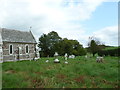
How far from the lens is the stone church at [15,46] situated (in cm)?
2156

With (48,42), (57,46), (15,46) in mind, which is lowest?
(57,46)

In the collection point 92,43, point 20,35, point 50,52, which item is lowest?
point 50,52

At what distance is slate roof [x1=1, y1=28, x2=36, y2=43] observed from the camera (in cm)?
2272

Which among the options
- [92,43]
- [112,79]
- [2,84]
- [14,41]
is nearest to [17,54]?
[14,41]

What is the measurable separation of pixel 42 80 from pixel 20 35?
70.7 ft

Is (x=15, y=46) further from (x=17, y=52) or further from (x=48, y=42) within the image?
(x=48, y=42)

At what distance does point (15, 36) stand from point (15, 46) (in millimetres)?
2457

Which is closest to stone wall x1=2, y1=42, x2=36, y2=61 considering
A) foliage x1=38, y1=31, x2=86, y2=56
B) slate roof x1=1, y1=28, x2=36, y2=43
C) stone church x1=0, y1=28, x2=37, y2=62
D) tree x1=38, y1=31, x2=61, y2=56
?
stone church x1=0, y1=28, x2=37, y2=62

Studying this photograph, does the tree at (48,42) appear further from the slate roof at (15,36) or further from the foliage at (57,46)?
the slate roof at (15,36)

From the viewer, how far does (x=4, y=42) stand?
21609 millimetres

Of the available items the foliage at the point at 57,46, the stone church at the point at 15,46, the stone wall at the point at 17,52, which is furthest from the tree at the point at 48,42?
the stone wall at the point at 17,52

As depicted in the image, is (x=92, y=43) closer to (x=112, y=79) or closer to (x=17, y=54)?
(x=17, y=54)

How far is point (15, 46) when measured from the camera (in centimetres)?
2361

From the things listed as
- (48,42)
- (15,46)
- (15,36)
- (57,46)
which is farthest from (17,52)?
(48,42)
